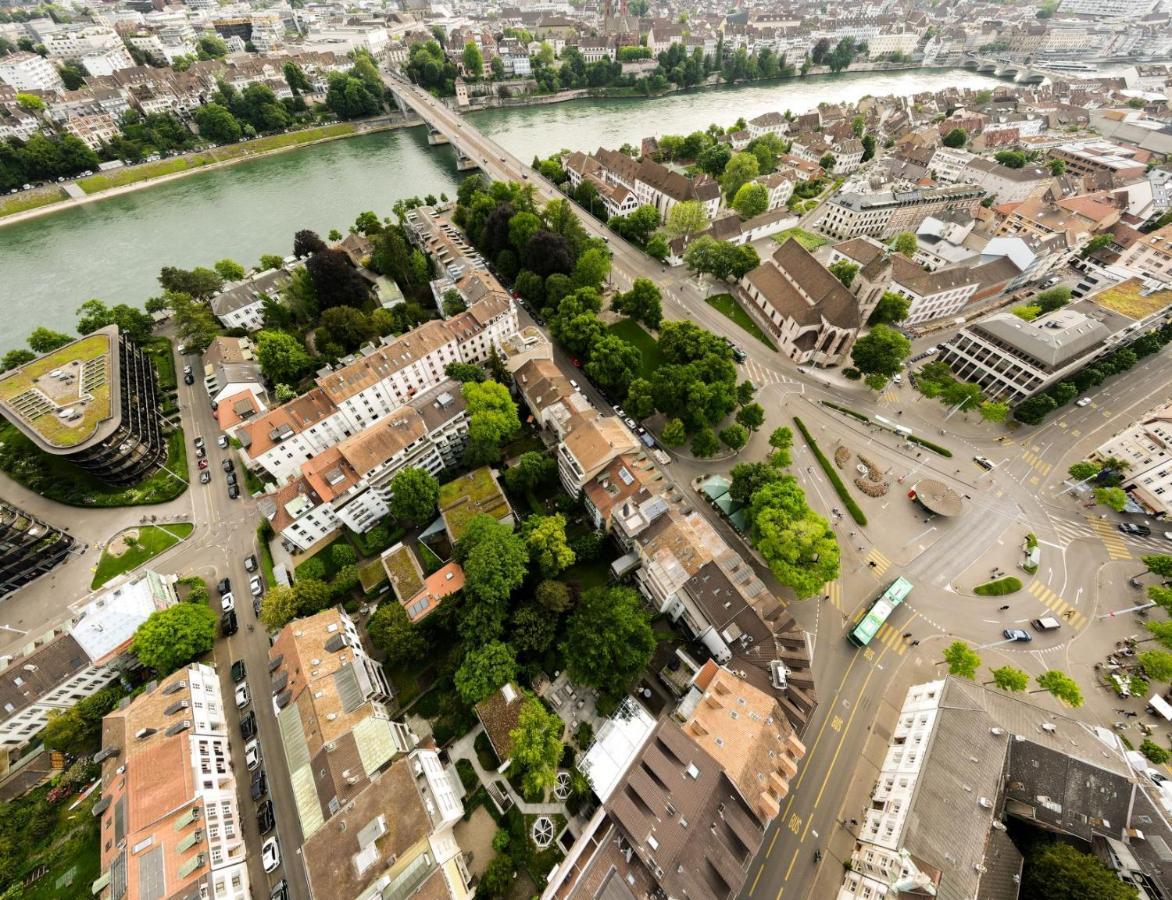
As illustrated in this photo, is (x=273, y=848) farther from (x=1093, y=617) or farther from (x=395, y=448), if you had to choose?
(x=1093, y=617)

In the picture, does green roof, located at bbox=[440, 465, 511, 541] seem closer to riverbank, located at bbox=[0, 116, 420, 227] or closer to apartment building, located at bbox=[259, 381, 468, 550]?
apartment building, located at bbox=[259, 381, 468, 550]

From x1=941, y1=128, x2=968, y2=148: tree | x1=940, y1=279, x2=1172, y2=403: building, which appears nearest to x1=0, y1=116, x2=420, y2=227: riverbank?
x1=941, y1=128, x2=968, y2=148: tree

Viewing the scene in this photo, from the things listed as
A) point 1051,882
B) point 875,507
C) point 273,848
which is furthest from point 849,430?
point 273,848

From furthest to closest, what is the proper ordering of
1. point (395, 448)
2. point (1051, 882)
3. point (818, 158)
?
point (818, 158) → point (395, 448) → point (1051, 882)

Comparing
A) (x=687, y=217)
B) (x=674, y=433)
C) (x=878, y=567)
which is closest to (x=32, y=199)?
(x=687, y=217)

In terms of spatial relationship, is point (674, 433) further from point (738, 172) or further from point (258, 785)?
point (738, 172)

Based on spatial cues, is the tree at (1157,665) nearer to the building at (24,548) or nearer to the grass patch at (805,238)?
the grass patch at (805,238)

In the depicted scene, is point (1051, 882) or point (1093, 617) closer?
point (1051, 882)

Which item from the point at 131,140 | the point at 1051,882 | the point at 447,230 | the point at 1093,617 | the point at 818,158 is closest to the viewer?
the point at 1051,882
